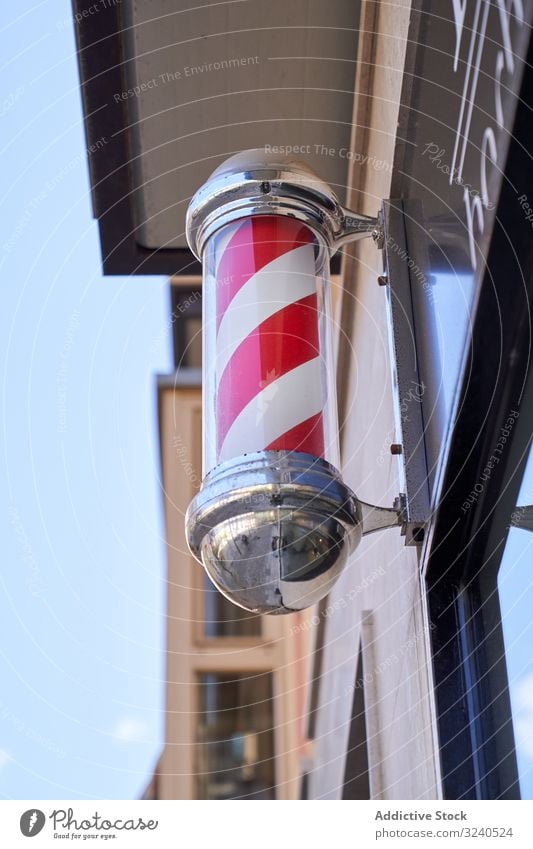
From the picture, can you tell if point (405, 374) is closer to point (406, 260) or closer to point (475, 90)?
point (406, 260)

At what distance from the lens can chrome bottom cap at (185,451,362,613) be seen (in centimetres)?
73

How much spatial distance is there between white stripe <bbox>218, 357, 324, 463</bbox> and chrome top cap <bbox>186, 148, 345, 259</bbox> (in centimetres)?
13

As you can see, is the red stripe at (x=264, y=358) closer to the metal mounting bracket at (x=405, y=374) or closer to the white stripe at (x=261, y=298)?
the white stripe at (x=261, y=298)

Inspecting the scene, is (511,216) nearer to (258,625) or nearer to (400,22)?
(400,22)

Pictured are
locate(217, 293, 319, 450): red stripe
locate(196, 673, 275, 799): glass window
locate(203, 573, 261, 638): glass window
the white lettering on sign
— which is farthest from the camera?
locate(203, 573, 261, 638): glass window

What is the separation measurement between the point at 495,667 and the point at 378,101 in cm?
59

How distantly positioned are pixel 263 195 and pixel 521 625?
13.6 inches

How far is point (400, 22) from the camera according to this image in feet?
3.36

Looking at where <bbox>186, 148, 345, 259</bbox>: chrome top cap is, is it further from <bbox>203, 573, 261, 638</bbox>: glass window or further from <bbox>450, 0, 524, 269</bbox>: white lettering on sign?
<bbox>203, 573, 261, 638</bbox>: glass window

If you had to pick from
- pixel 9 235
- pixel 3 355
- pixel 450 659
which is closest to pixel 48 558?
pixel 3 355

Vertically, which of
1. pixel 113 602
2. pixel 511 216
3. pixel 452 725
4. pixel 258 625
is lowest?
pixel 452 725

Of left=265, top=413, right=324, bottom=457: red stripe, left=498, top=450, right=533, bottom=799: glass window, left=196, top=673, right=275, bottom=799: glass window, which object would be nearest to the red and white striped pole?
left=265, top=413, right=324, bottom=457: red stripe

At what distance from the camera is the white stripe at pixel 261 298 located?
2.67 ft

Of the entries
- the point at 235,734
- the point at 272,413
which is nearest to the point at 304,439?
the point at 272,413
